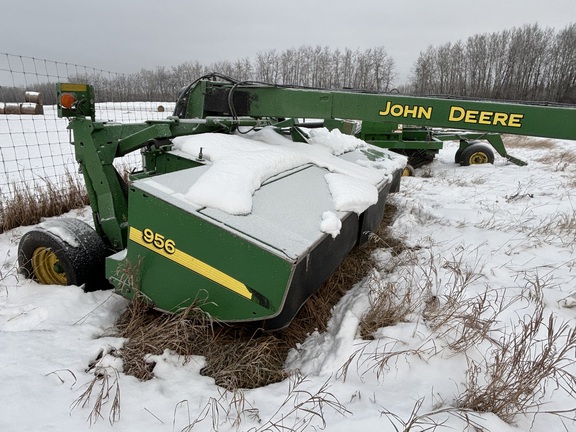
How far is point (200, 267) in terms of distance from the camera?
6.19 feet

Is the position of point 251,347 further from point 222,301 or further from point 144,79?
point 144,79

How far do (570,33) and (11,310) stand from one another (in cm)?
6970

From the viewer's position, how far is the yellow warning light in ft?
8.77

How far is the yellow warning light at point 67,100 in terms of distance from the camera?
105 inches

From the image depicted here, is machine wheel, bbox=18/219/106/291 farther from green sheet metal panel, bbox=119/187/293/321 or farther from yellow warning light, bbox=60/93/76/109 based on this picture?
yellow warning light, bbox=60/93/76/109

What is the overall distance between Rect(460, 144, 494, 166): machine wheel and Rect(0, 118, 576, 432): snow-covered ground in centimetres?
622

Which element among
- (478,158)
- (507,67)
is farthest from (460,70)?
(478,158)

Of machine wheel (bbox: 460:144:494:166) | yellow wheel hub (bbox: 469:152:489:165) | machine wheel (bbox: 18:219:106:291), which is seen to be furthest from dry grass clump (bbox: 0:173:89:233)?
yellow wheel hub (bbox: 469:152:489:165)

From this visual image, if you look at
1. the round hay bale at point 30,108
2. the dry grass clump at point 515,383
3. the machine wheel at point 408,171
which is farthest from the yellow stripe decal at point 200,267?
the round hay bale at point 30,108

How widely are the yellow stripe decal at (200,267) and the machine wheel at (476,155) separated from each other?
856 centimetres

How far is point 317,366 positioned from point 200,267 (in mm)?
787

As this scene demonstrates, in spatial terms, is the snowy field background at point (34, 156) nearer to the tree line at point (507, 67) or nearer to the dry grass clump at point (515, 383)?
the dry grass clump at point (515, 383)

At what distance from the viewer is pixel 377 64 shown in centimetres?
6600

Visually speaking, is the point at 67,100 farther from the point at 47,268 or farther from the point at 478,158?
the point at 478,158
